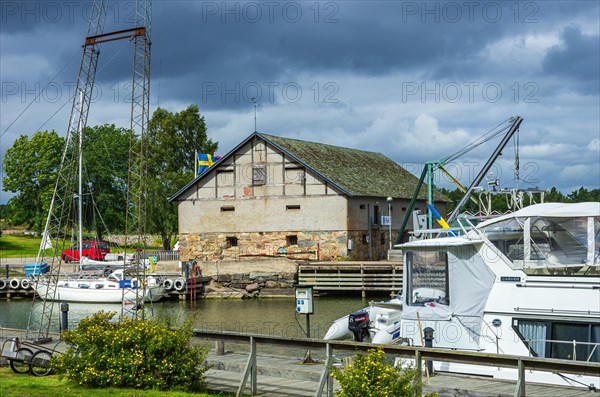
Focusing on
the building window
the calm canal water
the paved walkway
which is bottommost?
the calm canal water


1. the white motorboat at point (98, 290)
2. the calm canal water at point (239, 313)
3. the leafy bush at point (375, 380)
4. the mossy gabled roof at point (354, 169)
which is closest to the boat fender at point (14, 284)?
the calm canal water at point (239, 313)

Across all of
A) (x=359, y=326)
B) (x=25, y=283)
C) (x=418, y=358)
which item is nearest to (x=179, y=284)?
(x=25, y=283)

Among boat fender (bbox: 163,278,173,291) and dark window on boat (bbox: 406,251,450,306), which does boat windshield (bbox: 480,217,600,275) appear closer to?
dark window on boat (bbox: 406,251,450,306)

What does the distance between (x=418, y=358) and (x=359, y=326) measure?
31.3ft

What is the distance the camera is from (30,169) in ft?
292

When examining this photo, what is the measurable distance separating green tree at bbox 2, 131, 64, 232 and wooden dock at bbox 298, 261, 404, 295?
5098 cm

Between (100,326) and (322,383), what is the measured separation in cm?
452

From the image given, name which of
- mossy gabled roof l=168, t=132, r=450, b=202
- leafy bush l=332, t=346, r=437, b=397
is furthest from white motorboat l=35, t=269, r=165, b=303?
Result: leafy bush l=332, t=346, r=437, b=397

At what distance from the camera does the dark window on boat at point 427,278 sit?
57.3ft

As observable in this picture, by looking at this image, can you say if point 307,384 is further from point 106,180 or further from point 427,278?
point 106,180

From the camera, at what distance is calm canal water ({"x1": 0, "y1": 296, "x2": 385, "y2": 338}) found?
A: 3331 centimetres

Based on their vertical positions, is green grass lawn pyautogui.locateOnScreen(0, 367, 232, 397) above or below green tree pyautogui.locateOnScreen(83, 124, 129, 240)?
below

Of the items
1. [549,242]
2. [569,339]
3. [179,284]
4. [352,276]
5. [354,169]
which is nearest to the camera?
[569,339]

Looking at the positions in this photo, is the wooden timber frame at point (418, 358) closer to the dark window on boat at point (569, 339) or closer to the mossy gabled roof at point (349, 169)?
the dark window on boat at point (569, 339)
